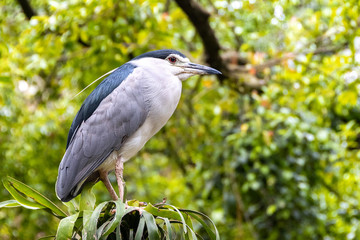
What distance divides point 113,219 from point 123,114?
2.65 ft

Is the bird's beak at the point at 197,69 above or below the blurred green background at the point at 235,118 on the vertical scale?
above

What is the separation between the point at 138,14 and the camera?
399 centimetres

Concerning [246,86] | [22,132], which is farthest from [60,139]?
[246,86]

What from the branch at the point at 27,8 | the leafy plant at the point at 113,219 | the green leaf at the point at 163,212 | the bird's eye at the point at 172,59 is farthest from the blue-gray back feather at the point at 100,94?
the branch at the point at 27,8

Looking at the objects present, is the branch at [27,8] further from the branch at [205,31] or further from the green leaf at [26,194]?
the green leaf at [26,194]

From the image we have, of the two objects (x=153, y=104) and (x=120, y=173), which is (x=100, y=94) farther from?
(x=120, y=173)

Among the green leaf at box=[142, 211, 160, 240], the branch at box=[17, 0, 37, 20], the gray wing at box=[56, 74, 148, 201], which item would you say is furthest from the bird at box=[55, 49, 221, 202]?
the branch at box=[17, 0, 37, 20]

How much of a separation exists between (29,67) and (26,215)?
1.54m

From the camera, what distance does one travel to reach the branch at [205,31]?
3855mm

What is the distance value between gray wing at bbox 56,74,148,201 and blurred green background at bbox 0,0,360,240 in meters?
1.24

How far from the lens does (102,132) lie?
2.42 metres

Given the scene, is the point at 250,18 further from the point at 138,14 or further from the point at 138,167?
the point at 138,167

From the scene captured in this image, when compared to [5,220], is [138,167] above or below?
below

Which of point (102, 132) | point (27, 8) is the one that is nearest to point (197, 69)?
point (102, 132)
